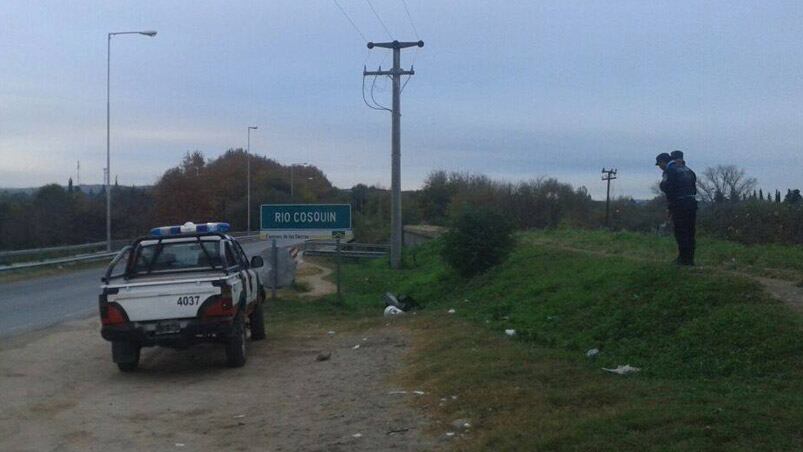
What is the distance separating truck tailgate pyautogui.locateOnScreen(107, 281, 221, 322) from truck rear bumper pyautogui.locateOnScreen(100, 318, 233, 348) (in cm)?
11

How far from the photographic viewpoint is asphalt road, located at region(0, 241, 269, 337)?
20.2 m

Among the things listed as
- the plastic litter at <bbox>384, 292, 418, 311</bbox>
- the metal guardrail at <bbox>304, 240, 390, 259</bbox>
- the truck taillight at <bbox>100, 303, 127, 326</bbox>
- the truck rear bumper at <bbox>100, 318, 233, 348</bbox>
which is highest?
the truck taillight at <bbox>100, 303, 127, 326</bbox>

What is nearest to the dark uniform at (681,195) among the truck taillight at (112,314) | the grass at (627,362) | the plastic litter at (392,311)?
the grass at (627,362)

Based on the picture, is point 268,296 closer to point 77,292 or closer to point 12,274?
point 77,292

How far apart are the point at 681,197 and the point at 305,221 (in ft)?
41.1

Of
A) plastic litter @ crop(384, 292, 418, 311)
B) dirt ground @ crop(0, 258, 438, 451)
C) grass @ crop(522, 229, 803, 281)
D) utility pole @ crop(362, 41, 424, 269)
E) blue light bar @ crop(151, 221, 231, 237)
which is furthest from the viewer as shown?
utility pole @ crop(362, 41, 424, 269)

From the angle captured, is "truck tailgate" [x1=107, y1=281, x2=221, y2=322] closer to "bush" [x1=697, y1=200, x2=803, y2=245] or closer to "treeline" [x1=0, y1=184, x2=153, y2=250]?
"bush" [x1=697, y1=200, x2=803, y2=245]

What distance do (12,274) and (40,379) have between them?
89.2 ft

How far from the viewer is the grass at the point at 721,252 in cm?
1371

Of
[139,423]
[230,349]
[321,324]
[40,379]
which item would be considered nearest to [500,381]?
[139,423]

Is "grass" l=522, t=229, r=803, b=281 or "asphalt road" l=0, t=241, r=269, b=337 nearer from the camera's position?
"grass" l=522, t=229, r=803, b=281

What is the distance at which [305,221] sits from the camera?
24000 mm

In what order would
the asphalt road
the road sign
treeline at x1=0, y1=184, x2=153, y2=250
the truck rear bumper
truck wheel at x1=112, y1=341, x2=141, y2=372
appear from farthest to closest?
treeline at x1=0, y1=184, x2=153, y2=250 < the road sign < the asphalt road < truck wheel at x1=112, y1=341, x2=141, y2=372 < the truck rear bumper

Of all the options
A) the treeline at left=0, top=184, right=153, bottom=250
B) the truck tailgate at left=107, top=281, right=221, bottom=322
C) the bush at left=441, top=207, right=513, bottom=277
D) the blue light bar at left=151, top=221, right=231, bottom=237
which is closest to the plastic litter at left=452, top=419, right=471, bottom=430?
the truck tailgate at left=107, top=281, right=221, bottom=322
